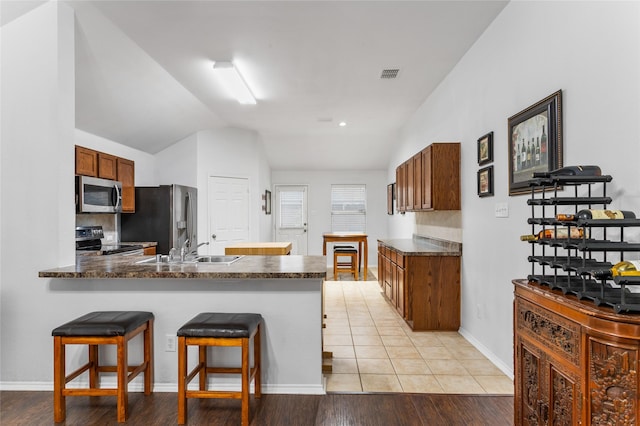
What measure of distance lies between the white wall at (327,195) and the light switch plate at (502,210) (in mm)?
5661

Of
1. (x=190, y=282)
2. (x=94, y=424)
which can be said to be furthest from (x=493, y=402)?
(x=94, y=424)

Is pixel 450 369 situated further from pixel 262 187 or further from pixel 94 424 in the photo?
pixel 262 187

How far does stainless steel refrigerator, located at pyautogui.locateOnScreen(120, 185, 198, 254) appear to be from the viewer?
4949 mm

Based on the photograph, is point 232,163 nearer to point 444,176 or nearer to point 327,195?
point 327,195

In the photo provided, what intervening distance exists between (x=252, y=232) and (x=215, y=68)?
352 centimetres

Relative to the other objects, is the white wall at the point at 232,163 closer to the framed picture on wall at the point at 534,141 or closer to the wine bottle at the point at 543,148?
the framed picture on wall at the point at 534,141

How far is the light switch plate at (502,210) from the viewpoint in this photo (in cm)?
267

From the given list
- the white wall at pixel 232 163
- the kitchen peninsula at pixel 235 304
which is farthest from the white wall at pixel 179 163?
the kitchen peninsula at pixel 235 304

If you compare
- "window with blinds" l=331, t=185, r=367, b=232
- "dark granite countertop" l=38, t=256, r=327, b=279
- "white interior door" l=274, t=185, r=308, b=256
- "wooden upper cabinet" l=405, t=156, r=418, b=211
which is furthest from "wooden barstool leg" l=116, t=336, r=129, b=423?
"window with blinds" l=331, t=185, r=367, b=232

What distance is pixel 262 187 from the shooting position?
278 inches

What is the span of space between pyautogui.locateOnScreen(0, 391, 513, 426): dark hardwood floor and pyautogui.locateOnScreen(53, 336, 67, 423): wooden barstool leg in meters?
0.08

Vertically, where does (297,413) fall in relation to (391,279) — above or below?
below

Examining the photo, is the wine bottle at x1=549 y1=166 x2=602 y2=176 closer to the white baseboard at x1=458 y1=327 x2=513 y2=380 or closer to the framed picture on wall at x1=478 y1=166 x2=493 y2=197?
the framed picture on wall at x1=478 y1=166 x2=493 y2=197

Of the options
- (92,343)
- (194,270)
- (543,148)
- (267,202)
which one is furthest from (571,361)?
(267,202)
